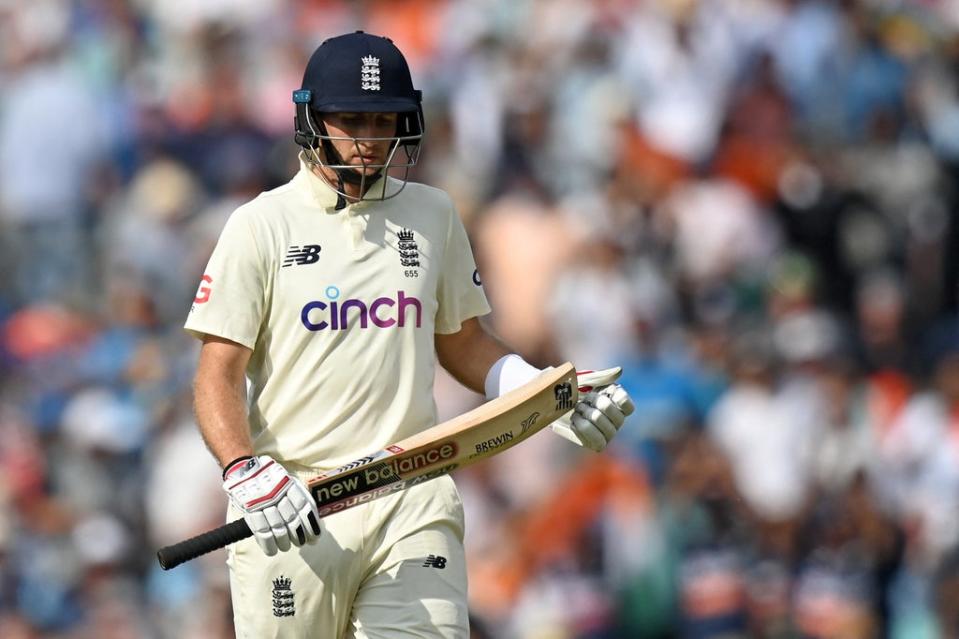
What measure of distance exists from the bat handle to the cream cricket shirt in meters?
0.40

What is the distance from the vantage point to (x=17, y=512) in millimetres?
8398

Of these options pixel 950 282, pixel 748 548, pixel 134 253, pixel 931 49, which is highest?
pixel 931 49

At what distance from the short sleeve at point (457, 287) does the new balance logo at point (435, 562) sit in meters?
0.66

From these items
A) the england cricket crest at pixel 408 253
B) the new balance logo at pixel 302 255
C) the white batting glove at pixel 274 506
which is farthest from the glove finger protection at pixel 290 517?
the england cricket crest at pixel 408 253

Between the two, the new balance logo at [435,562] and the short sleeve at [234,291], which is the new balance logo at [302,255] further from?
the new balance logo at [435,562]

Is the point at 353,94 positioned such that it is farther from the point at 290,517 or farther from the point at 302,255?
the point at 290,517

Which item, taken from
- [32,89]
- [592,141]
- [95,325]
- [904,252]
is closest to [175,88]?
[32,89]

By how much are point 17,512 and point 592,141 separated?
147 inches

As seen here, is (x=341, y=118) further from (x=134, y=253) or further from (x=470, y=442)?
(x=134, y=253)

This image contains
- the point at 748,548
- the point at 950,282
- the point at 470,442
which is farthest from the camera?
the point at 950,282

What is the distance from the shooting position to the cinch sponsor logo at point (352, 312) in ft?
14.2

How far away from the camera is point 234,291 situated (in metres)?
4.25

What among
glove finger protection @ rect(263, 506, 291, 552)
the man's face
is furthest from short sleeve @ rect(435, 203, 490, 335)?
glove finger protection @ rect(263, 506, 291, 552)

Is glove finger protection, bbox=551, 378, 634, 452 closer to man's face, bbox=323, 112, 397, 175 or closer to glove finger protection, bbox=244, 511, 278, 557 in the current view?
man's face, bbox=323, 112, 397, 175
